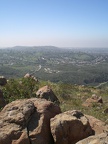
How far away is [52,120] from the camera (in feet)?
36.6

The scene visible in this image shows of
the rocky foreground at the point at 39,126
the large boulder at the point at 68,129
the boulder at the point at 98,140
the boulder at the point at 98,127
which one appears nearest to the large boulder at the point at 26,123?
the rocky foreground at the point at 39,126

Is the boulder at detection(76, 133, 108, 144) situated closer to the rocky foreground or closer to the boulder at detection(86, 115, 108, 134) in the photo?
the rocky foreground

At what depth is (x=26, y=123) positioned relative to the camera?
10.6 metres

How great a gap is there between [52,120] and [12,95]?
10.5 meters

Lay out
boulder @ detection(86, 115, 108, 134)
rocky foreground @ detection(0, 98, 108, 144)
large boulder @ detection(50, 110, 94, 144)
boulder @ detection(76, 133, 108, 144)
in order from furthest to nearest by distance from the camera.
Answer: boulder @ detection(86, 115, 108, 134)
large boulder @ detection(50, 110, 94, 144)
rocky foreground @ detection(0, 98, 108, 144)
boulder @ detection(76, 133, 108, 144)

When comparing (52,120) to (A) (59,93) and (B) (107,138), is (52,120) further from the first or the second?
(A) (59,93)

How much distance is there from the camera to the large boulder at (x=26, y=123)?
9922 mm

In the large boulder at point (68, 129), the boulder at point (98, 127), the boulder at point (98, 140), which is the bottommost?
the boulder at point (98, 127)

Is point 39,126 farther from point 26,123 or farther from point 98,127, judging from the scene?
point 98,127

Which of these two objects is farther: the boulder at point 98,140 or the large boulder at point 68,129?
the large boulder at point 68,129

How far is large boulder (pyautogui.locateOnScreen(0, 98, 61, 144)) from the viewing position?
992 cm

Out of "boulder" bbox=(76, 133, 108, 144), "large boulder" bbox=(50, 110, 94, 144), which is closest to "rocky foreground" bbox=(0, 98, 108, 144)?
"large boulder" bbox=(50, 110, 94, 144)

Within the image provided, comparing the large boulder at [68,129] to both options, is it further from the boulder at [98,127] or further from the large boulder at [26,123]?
the boulder at [98,127]

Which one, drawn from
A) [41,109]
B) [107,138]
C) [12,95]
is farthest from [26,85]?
[107,138]
